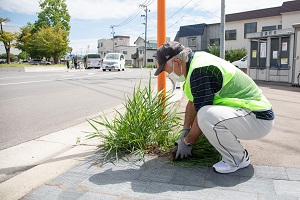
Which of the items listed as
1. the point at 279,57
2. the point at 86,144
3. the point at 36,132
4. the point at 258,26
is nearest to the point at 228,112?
→ the point at 86,144

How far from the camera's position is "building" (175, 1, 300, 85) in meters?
12.4

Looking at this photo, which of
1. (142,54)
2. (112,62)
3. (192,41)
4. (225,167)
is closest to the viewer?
(225,167)

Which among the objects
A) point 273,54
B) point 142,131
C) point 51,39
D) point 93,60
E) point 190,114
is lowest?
point 142,131

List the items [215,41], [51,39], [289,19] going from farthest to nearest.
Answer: [215,41] < [51,39] < [289,19]

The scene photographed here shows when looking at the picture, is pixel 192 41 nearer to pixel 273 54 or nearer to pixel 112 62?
pixel 112 62

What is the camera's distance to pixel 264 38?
538 inches

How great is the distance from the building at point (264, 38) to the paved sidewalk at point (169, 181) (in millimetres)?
10587

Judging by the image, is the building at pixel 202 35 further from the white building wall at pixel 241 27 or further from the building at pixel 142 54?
the building at pixel 142 54

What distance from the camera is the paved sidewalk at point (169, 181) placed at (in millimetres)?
2219

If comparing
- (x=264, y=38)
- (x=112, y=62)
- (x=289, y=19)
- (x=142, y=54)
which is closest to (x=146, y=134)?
(x=264, y=38)

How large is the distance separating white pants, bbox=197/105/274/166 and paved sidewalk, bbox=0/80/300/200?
27cm

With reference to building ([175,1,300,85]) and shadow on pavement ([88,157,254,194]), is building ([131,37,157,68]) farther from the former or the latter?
shadow on pavement ([88,157,254,194])

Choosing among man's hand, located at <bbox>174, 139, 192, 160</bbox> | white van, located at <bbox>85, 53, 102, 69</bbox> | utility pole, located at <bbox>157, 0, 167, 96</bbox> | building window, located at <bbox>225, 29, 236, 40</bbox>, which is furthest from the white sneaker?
white van, located at <bbox>85, 53, 102, 69</bbox>

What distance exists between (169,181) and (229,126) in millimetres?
735
